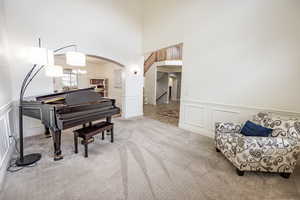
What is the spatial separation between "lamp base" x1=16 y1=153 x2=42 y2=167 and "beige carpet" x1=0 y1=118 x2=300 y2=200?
111 mm

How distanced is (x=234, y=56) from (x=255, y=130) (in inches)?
66.8

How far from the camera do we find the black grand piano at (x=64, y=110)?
2.13m

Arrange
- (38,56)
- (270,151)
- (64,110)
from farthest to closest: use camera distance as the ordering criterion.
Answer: (64,110) → (38,56) → (270,151)

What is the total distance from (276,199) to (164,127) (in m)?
2.81

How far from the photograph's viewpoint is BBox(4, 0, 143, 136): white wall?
120 inches

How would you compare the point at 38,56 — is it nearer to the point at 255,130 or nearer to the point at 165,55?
the point at 255,130

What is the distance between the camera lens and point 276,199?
5.29ft

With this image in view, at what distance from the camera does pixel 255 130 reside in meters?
Answer: 2.21

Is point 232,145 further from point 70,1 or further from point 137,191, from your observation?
point 70,1

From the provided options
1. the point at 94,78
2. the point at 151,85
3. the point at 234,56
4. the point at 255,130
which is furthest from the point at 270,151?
the point at 94,78

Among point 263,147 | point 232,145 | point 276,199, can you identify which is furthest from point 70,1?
point 276,199

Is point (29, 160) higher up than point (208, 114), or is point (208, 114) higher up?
point (208, 114)

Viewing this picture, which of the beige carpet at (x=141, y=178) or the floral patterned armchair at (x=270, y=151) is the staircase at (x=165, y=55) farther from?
the floral patterned armchair at (x=270, y=151)

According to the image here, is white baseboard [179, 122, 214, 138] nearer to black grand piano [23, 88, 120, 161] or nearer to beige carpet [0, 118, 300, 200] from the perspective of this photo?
beige carpet [0, 118, 300, 200]
